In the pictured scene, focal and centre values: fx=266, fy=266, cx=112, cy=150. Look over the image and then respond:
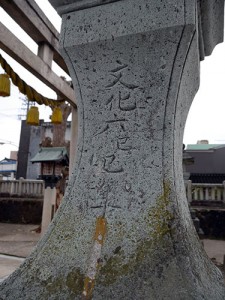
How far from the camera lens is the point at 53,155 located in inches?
312

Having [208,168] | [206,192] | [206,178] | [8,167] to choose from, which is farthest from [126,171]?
[8,167]

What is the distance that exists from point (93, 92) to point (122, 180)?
0.45 meters

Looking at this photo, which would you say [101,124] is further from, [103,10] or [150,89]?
[103,10]

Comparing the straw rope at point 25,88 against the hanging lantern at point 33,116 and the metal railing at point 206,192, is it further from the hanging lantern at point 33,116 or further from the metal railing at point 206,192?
the metal railing at point 206,192

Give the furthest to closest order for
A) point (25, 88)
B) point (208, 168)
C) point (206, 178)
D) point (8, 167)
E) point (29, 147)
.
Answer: point (8, 167) → point (29, 147) → point (208, 168) → point (206, 178) → point (25, 88)

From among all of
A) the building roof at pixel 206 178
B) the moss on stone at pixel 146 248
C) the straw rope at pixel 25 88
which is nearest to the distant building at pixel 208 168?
the building roof at pixel 206 178

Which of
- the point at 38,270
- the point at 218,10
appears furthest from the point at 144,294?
the point at 218,10

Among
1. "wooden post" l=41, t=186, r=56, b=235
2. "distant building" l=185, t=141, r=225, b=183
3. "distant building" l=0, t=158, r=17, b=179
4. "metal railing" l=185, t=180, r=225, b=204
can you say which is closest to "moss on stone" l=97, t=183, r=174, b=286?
"wooden post" l=41, t=186, r=56, b=235

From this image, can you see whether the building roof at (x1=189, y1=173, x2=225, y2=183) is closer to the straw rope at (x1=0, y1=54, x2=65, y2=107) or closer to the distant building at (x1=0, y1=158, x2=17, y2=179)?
the straw rope at (x1=0, y1=54, x2=65, y2=107)

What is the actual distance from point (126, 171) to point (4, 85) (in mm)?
3020

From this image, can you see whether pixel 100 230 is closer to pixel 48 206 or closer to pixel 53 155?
pixel 48 206

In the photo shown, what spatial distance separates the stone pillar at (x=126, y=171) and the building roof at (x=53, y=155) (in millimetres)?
6601

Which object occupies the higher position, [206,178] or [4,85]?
[4,85]

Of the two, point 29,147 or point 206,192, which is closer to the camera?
point 206,192
